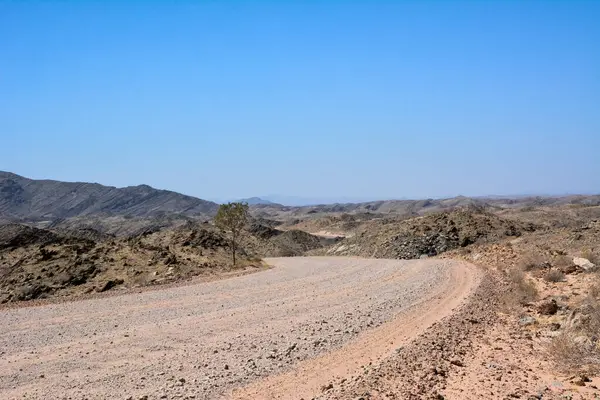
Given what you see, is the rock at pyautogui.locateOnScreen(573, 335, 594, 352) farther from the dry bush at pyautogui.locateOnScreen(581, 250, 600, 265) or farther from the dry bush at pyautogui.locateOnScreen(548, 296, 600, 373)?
the dry bush at pyautogui.locateOnScreen(581, 250, 600, 265)

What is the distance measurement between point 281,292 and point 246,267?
13.5m

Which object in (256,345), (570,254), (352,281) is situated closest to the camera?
(256,345)

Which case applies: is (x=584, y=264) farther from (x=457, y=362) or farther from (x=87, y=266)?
(x=87, y=266)

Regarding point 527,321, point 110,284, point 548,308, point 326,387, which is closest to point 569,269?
point 548,308

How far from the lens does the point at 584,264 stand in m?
20.9

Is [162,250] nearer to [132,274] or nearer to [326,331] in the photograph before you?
[132,274]

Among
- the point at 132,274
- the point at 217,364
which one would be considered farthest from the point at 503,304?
the point at 132,274

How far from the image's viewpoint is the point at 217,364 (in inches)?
464

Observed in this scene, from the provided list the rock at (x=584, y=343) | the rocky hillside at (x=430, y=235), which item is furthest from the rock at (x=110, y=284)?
the rocky hillside at (x=430, y=235)

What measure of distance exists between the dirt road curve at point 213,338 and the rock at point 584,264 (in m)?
4.27

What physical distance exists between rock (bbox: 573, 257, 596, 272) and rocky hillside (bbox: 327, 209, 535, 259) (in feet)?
70.4

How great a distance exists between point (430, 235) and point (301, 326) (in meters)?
33.0

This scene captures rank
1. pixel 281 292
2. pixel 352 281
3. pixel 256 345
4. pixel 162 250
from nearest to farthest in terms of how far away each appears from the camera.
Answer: pixel 256 345 → pixel 281 292 → pixel 352 281 → pixel 162 250

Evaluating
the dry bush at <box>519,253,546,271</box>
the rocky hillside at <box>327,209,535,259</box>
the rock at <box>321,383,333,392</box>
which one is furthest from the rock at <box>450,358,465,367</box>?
the rocky hillside at <box>327,209,535,259</box>
